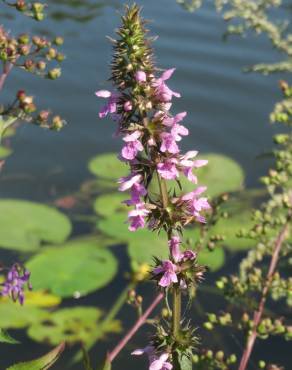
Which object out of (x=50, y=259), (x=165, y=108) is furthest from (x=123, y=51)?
(x=50, y=259)

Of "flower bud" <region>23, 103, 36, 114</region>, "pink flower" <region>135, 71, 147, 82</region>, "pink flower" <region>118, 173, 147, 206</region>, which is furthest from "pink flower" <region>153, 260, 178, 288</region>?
"flower bud" <region>23, 103, 36, 114</region>

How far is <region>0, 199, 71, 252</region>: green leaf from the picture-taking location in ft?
13.5

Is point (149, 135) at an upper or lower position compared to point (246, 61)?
upper

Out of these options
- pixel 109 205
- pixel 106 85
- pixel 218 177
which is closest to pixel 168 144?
pixel 109 205

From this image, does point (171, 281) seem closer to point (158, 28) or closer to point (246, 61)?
point (246, 61)

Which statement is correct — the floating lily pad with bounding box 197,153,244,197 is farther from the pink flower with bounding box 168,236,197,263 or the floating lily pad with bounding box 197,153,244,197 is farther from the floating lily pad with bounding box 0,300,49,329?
the pink flower with bounding box 168,236,197,263

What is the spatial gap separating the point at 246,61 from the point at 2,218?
3.08 meters

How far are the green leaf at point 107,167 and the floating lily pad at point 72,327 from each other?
1.38 meters

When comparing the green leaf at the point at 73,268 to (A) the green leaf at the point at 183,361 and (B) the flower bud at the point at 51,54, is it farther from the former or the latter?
(A) the green leaf at the point at 183,361

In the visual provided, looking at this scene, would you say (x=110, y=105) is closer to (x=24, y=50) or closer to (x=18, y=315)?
(x=24, y=50)

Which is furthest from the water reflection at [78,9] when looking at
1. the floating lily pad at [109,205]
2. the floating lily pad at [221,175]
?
the floating lily pad at [109,205]

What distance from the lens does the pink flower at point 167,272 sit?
145cm

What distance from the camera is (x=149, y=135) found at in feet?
4.64

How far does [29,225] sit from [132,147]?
117 inches
